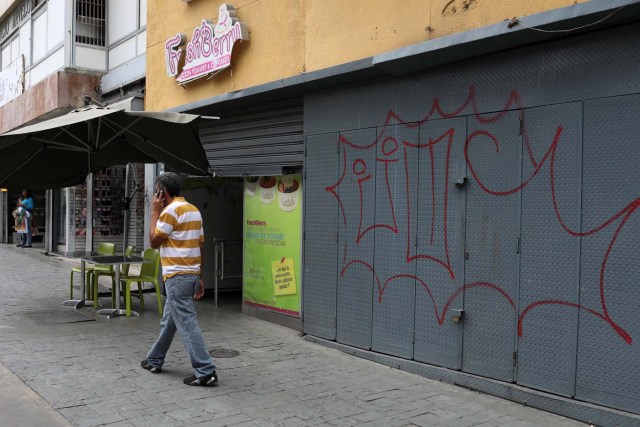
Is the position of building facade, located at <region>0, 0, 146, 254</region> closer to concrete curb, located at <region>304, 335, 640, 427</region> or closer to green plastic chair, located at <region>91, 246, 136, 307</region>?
green plastic chair, located at <region>91, 246, 136, 307</region>

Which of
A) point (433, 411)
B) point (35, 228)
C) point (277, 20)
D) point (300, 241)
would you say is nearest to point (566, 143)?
point (433, 411)

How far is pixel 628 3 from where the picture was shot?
4066mm

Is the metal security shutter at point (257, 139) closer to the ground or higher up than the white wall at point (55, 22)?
closer to the ground

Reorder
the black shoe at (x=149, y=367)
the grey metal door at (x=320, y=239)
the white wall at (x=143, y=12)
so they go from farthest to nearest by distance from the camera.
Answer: the white wall at (x=143, y=12) → the grey metal door at (x=320, y=239) → the black shoe at (x=149, y=367)

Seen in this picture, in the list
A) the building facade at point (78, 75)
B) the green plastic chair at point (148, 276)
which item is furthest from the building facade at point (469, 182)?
the building facade at point (78, 75)

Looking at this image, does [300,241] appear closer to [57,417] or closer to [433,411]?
[433,411]

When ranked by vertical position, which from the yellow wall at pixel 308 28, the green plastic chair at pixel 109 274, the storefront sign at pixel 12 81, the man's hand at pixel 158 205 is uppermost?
the storefront sign at pixel 12 81

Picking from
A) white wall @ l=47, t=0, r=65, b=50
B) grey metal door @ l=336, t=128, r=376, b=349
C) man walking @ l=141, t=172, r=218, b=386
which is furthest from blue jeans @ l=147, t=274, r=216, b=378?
white wall @ l=47, t=0, r=65, b=50

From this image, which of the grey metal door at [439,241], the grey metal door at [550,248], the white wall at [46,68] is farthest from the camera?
the white wall at [46,68]

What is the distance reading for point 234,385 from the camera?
540cm

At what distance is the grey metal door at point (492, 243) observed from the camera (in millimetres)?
5148

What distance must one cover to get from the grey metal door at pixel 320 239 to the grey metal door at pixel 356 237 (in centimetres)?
11

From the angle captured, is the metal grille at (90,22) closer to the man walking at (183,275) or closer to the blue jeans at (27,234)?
the blue jeans at (27,234)

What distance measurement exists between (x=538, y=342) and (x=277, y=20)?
5.10 m
